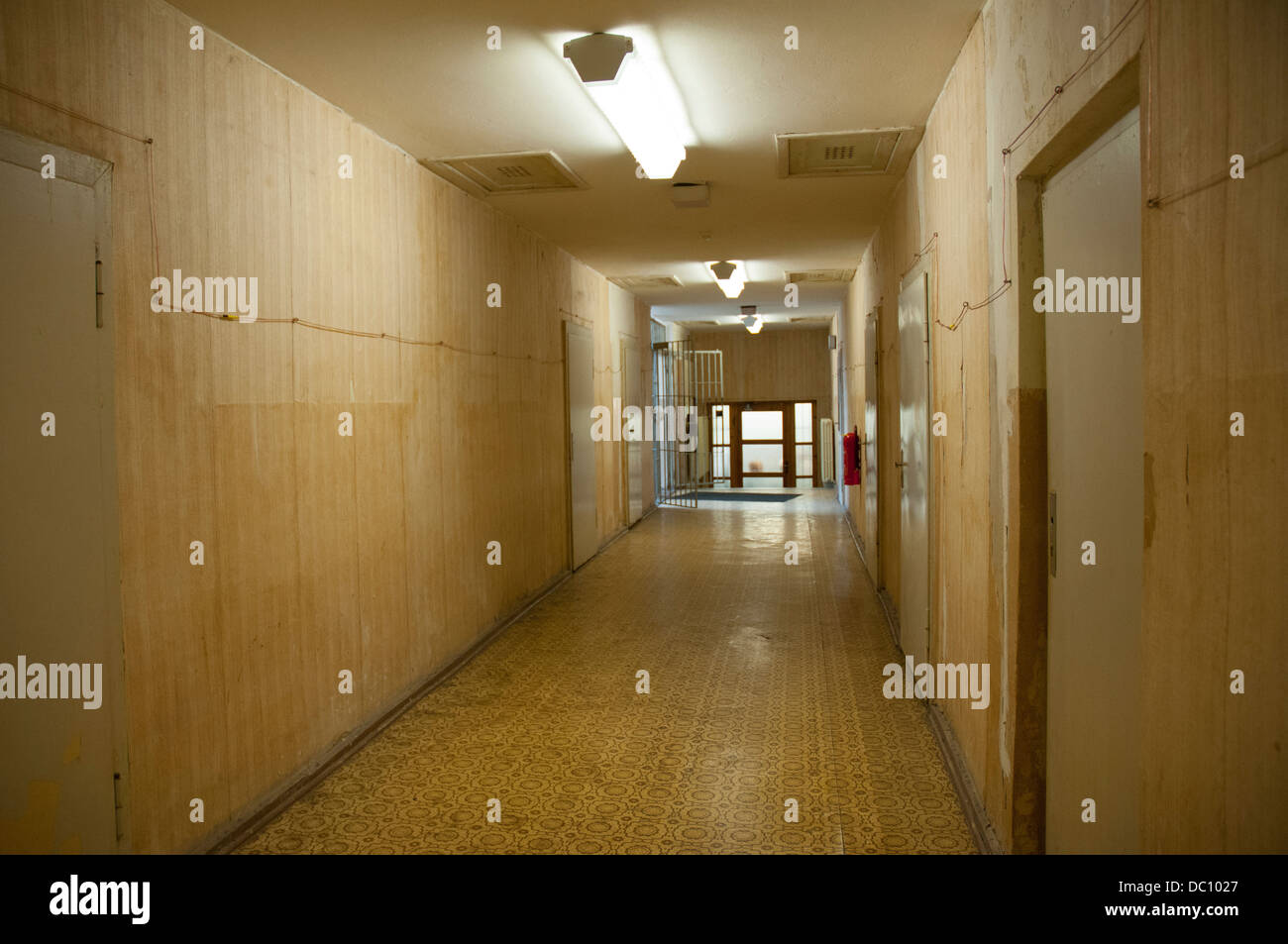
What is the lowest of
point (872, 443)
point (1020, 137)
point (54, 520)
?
point (54, 520)

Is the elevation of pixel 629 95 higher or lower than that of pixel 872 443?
higher

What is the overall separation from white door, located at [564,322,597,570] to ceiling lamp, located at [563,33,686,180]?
351 cm

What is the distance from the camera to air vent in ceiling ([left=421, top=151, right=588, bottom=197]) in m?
4.61

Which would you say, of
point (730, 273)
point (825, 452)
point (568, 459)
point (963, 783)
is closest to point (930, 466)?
point (963, 783)

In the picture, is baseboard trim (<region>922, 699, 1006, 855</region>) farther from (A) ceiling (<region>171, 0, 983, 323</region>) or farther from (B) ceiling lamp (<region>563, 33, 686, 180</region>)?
(B) ceiling lamp (<region>563, 33, 686, 180</region>)

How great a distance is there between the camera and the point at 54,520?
2.21 m

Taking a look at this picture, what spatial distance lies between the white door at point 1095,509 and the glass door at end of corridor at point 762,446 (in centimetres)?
1363

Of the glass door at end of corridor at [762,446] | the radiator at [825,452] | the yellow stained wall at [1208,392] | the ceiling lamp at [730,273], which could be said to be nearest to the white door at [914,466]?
the yellow stained wall at [1208,392]

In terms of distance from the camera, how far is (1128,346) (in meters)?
1.84

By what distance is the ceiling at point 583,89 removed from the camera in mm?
2943

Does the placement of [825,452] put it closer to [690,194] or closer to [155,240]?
[690,194]

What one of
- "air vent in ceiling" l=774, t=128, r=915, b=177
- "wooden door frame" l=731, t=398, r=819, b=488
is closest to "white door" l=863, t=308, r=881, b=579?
"air vent in ceiling" l=774, t=128, r=915, b=177

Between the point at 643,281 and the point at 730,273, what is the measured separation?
164 centimetres
